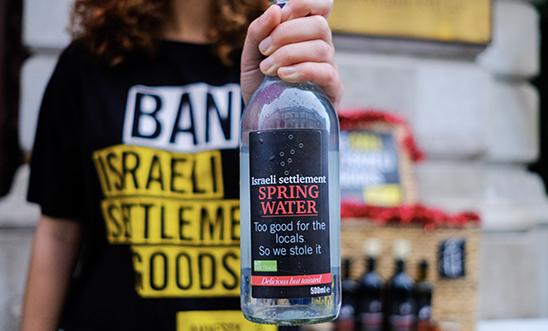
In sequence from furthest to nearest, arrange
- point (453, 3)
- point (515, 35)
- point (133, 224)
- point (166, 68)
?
1. point (515, 35)
2. point (453, 3)
3. point (166, 68)
4. point (133, 224)

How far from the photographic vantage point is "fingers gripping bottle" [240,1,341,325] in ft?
3.65

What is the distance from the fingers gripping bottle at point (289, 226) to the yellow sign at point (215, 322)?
431 mm

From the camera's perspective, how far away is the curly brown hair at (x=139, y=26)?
176 cm

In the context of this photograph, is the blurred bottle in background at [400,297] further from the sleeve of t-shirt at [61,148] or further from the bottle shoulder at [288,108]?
the bottle shoulder at [288,108]

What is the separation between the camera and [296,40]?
3.83 ft

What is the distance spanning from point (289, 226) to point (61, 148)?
2.77ft

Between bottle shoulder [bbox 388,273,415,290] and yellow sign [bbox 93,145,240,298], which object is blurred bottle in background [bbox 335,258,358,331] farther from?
yellow sign [bbox 93,145,240,298]

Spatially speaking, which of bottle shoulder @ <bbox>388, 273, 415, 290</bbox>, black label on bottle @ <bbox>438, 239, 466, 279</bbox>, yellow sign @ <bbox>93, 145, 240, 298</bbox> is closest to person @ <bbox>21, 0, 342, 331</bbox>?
yellow sign @ <bbox>93, 145, 240, 298</bbox>

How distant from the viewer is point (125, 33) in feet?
5.93

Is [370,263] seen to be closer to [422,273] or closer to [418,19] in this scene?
[422,273]

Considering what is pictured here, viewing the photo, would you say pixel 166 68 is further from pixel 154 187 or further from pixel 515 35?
pixel 515 35

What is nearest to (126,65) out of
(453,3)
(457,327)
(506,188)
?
(457,327)

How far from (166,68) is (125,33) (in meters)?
0.15

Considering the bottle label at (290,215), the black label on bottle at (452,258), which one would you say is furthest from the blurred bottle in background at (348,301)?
the bottle label at (290,215)
